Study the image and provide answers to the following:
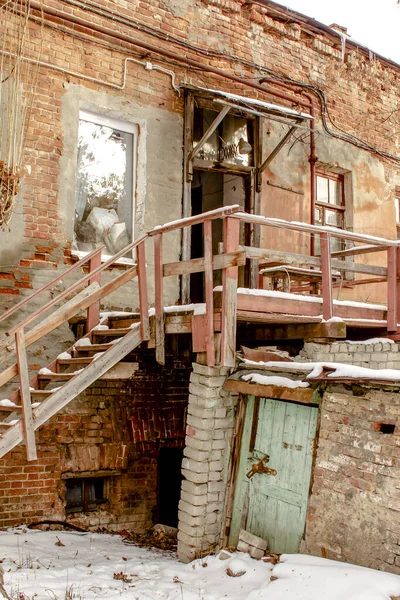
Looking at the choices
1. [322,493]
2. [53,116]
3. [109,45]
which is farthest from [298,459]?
[109,45]

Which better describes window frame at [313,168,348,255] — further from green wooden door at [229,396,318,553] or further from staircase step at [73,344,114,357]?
staircase step at [73,344,114,357]

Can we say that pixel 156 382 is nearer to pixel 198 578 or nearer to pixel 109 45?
pixel 198 578

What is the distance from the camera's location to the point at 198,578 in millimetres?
5203

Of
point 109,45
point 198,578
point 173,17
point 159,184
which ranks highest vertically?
point 173,17

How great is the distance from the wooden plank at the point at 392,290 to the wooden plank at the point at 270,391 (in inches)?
60.0

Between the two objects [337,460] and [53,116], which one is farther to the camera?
[53,116]

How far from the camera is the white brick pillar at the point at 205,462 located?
19.0ft

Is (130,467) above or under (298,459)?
under

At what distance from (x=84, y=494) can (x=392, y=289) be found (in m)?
4.41

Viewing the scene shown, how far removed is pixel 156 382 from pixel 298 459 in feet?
8.63

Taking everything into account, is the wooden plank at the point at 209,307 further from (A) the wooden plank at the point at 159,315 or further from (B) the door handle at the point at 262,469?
(B) the door handle at the point at 262,469

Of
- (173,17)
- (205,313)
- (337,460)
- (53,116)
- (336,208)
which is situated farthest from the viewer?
(336,208)

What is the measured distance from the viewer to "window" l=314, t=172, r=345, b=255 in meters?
10.0

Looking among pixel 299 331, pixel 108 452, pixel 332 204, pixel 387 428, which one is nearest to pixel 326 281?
pixel 299 331
